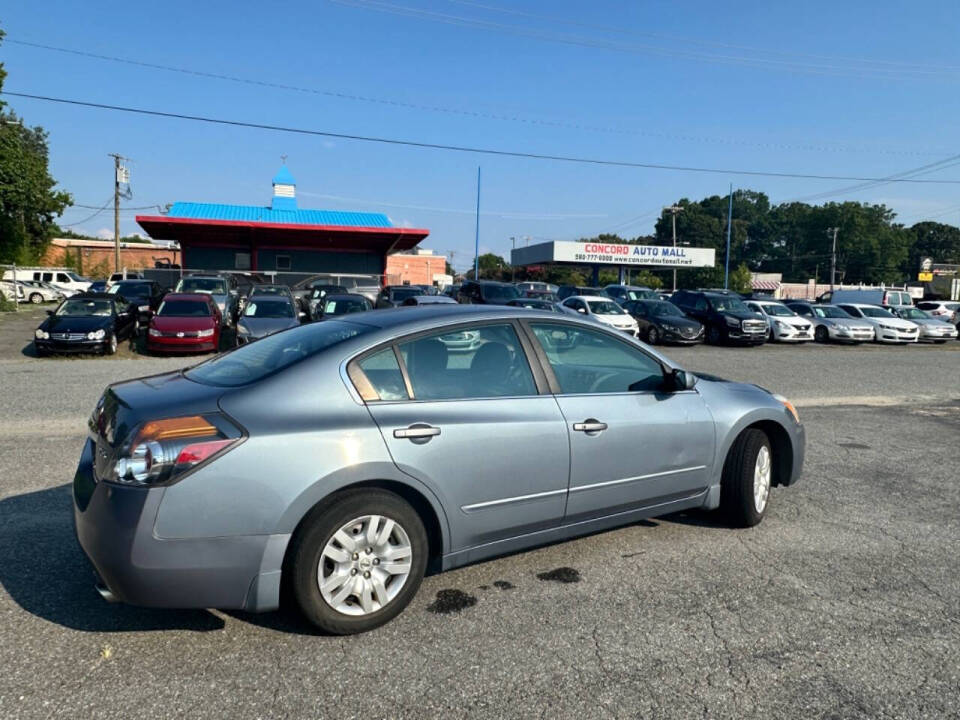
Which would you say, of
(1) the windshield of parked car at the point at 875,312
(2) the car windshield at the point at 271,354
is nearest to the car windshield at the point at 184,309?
(2) the car windshield at the point at 271,354

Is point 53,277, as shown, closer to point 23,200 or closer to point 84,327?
point 23,200

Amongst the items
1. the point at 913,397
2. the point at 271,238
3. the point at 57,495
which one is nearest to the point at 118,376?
the point at 57,495

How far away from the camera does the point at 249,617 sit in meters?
3.46

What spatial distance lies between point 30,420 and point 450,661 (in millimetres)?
7565

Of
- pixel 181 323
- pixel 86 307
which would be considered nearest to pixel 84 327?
pixel 86 307

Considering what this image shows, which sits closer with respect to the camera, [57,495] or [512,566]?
[512,566]

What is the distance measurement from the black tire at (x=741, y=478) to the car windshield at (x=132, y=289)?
74.3 ft

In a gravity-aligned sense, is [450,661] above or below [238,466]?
below

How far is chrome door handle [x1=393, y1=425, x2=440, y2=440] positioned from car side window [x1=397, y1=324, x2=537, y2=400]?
19cm

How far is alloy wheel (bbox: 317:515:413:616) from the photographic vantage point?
3209 millimetres

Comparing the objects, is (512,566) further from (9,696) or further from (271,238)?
(271,238)

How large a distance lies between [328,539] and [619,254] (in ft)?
144

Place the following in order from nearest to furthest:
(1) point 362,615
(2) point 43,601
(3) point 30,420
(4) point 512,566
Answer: (1) point 362,615 < (2) point 43,601 < (4) point 512,566 < (3) point 30,420

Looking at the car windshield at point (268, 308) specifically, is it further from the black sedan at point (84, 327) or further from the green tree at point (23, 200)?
the green tree at point (23, 200)
